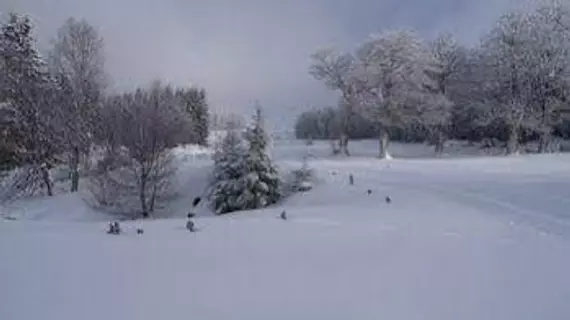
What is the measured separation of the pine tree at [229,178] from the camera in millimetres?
22597

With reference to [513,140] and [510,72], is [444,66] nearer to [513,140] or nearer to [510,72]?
[510,72]

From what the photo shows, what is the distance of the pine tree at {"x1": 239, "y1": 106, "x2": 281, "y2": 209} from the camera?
22406 mm

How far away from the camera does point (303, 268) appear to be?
7.36 metres

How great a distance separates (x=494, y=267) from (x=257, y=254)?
11.8 ft

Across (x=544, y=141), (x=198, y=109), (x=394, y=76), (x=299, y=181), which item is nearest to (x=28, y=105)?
(x=299, y=181)

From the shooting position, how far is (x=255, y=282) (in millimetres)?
6594

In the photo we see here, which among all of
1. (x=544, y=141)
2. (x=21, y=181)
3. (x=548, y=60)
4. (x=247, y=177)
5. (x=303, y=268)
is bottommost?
(x=303, y=268)

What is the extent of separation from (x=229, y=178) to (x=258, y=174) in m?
1.44

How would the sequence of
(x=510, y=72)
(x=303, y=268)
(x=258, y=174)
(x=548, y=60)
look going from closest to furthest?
1. (x=303, y=268)
2. (x=258, y=174)
3. (x=548, y=60)
4. (x=510, y=72)

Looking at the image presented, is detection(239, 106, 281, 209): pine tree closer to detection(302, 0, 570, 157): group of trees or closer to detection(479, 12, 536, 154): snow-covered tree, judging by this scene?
detection(302, 0, 570, 157): group of trees

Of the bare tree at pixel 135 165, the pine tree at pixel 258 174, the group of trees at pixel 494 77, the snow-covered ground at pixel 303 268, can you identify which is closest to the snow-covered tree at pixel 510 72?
the group of trees at pixel 494 77

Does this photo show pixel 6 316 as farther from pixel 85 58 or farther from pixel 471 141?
pixel 471 141

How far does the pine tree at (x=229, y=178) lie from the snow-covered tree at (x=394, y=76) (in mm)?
15472

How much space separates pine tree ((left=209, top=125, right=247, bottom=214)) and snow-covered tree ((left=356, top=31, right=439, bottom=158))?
15472 millimetres
